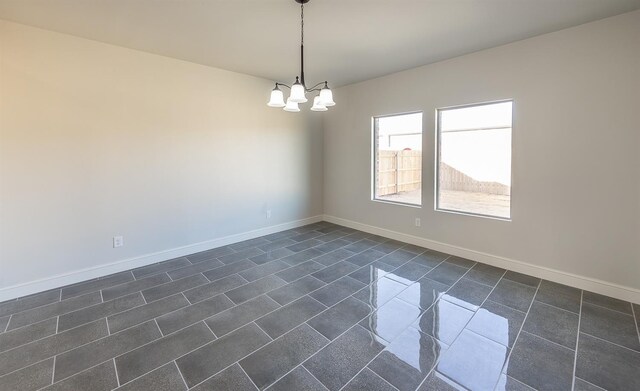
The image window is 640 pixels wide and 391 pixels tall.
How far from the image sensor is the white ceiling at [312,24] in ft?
7.76

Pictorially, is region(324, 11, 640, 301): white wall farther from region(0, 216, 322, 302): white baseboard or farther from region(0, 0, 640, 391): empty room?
region(0, 216, 322, 302): white baseboard

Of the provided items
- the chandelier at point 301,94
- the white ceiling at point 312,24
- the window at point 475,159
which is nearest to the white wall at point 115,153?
the white ceiling at point 312,24

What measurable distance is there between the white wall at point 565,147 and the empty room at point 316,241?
0.06ft

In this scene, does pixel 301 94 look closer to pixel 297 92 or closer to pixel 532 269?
pixel 297 92

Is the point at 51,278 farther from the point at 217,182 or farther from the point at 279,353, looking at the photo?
the point at 279,353

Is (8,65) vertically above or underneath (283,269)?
above

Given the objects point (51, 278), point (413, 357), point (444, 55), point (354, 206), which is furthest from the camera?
point (354, 206)

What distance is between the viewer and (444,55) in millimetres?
3500

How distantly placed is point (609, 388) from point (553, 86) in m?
2.70

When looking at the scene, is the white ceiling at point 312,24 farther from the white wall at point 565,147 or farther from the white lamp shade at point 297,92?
the white lamp shade at point 297,92

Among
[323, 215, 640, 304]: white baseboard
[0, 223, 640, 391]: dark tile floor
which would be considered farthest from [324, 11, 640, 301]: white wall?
[0, 223, 640, 391]: dark tile floor

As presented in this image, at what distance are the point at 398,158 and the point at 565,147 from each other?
214 centimetres

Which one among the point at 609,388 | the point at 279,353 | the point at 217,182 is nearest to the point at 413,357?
the point at 279,353

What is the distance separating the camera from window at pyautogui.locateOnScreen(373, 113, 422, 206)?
165 inches
